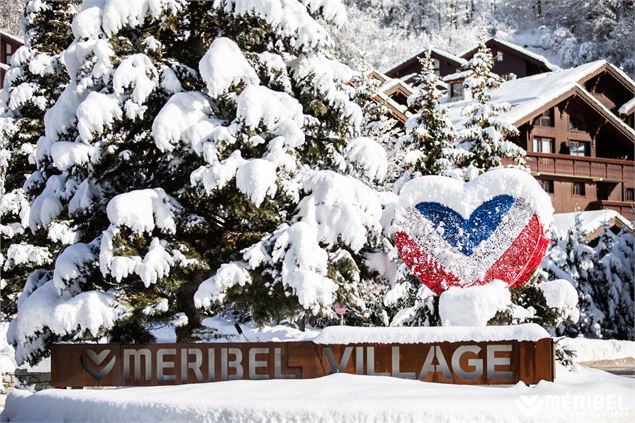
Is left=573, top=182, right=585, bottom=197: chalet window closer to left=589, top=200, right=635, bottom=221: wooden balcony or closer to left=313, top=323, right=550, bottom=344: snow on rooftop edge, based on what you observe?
left=589, top=200, right=635, bottom=221: wooden balcony

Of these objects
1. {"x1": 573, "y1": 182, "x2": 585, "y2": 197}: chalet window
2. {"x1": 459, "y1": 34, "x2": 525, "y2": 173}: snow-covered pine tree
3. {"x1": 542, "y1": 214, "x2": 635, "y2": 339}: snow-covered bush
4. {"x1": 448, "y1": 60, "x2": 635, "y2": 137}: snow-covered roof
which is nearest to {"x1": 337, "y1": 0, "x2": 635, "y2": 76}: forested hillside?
{"x1": 448, "y1": 60, "x2": 635, "y2": 137}: snow-covered roof

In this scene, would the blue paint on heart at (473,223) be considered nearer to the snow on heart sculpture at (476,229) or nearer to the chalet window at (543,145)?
the snow on heart sculpture at (476,229)

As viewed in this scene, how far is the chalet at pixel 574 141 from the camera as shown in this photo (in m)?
43.7

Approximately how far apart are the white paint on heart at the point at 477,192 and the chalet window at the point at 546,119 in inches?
1341

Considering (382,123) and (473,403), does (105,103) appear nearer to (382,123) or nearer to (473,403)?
(473,403)

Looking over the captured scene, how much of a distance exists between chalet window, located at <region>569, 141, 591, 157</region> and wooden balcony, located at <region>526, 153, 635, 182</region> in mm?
1328

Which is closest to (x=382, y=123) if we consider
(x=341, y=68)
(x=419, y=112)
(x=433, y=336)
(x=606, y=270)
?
(x=419, y=112)

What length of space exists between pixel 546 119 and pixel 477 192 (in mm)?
34644

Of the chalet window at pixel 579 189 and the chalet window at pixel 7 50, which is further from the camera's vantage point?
the chalet window at pixel 7 50

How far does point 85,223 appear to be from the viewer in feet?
48.6

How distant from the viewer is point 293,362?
10945 mm

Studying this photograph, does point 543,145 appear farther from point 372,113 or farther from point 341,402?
point 341,402

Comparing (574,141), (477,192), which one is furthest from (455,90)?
(477,192)

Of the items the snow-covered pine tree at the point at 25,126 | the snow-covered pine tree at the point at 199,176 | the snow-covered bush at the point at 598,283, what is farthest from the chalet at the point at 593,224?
the snow-covered pine tree at the point at 199,176
